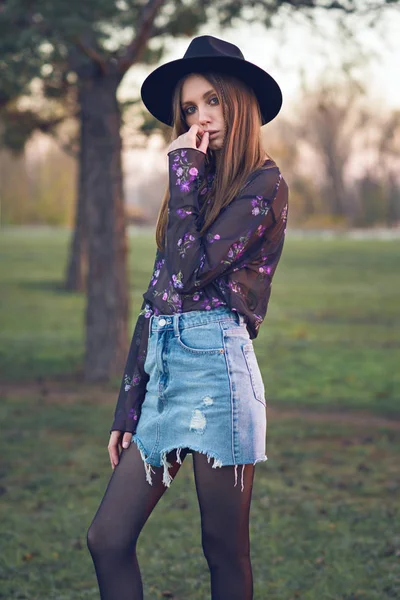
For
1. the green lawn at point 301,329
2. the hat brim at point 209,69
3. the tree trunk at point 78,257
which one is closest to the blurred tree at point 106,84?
the green lawn at point 301,329

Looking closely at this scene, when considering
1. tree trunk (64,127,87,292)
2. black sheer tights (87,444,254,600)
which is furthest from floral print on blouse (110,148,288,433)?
tree trunk (64,127,87,292)

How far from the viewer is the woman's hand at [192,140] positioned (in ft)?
9.65

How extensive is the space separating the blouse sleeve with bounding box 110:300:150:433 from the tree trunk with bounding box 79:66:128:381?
7.39 meters

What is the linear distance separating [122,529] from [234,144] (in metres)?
1.19

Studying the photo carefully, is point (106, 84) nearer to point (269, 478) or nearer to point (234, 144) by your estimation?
point (269, 478)

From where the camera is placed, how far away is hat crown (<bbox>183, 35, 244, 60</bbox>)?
9.82 feet

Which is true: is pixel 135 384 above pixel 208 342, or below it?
below

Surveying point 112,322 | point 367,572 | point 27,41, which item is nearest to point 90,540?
point 367,572

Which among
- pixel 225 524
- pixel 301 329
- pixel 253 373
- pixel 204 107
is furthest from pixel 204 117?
pixel 301 329

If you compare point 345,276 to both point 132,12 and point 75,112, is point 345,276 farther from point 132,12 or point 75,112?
point 132,12

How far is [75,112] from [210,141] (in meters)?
15.9

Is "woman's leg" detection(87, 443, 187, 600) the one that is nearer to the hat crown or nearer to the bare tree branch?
the hat crown

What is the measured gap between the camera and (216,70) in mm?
3020

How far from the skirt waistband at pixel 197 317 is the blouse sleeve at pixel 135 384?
150 millimetres
